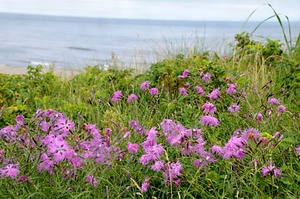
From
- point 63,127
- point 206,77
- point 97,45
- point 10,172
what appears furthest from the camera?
point 97,45

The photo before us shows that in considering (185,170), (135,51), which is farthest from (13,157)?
(135,51)

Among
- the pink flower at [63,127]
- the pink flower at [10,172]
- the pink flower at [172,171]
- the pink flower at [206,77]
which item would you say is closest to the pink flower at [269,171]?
the pink flower at [172,171]

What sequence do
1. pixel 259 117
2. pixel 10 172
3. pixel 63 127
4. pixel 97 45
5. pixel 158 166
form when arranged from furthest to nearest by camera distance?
pixel 97 45 → pixel 259 117 → pixel 63 127 → pixel 158 166 → pixel 10 172

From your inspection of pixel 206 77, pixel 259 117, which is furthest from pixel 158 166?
pixel 206 77

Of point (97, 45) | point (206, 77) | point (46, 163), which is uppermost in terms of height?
point (46, 163)

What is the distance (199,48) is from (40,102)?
356 centimetres

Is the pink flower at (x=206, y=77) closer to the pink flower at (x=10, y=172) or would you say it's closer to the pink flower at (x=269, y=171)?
Answer: the pink flower at (x=269, y=171)

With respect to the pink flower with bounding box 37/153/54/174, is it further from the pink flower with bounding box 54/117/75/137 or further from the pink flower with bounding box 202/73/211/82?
the pink flower with bounding box 202/73/211/82

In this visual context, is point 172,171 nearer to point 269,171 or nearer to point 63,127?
point 269,171

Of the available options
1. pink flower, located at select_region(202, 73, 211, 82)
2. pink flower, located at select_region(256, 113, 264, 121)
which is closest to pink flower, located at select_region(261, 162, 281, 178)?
pink flower, located at select_region(256, 113, 264, 121)

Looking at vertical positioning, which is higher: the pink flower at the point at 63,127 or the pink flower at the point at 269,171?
the pink flower at the point at 63,127

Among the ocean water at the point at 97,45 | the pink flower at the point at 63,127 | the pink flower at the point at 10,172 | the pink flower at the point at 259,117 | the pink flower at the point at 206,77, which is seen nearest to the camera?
the pink flower at the point at 10,172

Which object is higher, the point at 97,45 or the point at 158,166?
the point at 158,166

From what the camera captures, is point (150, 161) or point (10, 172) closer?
point (10, 172)
